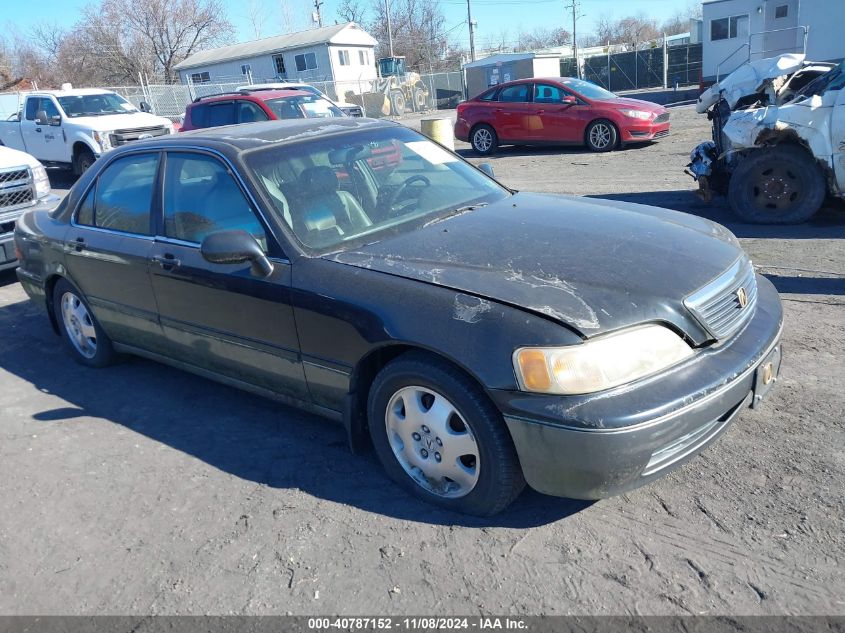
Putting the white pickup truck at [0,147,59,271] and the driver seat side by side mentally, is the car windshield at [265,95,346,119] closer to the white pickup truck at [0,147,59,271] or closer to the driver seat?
the white pickup truck at [0,147,59,271]

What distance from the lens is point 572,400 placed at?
2645 mm

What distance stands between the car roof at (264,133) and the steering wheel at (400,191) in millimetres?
508

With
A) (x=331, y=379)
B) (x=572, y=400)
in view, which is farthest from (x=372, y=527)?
(x=572, y=400)

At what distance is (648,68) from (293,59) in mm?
21959

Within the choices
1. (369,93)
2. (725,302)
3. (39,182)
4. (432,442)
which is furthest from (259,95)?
(369,93)

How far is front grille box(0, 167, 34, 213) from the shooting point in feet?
26.4

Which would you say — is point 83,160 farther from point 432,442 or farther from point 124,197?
point 432,442

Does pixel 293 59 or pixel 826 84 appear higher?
pixel 293 59

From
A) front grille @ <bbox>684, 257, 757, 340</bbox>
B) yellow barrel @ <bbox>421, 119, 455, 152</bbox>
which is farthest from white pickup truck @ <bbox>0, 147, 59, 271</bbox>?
yellow barrel @ <bbox>421, 119, 455, 152</bbox>

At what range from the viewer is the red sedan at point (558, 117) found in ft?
46.4

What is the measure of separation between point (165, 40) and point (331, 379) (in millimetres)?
58784

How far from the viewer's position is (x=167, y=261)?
4059 mm

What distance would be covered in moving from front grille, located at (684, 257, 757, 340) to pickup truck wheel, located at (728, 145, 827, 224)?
182 inches

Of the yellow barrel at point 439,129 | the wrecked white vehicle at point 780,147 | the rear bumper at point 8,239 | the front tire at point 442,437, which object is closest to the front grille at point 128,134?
the yellow barrel at point 439,129
